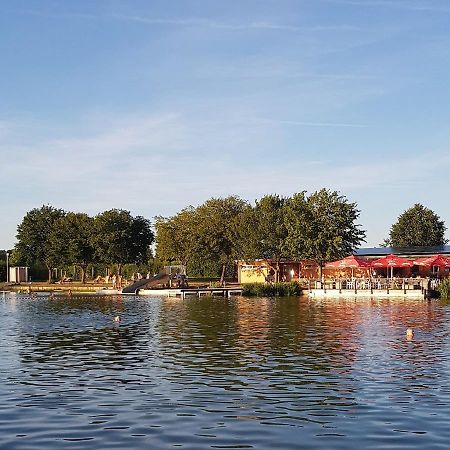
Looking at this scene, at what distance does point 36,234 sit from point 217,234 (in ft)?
131

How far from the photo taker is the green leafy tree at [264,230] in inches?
4070

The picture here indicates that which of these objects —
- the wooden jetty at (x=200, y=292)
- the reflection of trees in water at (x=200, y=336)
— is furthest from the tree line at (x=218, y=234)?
the reflection of trees in water at (x=200, y=336)

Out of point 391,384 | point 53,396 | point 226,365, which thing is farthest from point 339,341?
point 53,396

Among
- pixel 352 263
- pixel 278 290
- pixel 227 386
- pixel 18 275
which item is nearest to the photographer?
pixel 227 386

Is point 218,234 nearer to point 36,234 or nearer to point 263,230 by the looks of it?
point 263,230

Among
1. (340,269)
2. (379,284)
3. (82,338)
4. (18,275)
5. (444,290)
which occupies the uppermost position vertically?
(18,275)

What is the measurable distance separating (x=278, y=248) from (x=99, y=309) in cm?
3954

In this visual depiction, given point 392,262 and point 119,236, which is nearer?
point 392,262

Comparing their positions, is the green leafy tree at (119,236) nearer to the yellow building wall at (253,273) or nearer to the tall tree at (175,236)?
the tall tree at (175,236)

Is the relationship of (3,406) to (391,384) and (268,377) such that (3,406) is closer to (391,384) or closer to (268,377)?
(268,377)

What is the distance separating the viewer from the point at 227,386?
24562 millimetres

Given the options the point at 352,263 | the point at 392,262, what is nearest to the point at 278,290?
the point at 352,263

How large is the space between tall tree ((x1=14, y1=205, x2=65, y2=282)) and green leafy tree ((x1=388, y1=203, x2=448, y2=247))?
226ft

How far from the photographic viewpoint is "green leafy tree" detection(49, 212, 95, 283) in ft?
397
